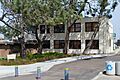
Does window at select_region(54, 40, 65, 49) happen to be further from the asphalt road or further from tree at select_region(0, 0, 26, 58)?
the asphalt road

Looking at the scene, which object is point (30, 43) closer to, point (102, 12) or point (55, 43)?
point (55, 43)

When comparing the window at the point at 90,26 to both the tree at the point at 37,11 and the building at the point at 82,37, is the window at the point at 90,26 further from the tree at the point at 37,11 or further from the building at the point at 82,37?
the tree at the point at 37,11

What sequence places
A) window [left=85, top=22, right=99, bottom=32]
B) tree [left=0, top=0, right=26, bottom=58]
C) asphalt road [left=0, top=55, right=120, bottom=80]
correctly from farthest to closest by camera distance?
1. window [left=85, top=22, right=99, bottom=32]
2. tree [left=0, top=0, right=26, bottom=58]
3. asphalt road [left=0, top=55, right=120, bottom=80]

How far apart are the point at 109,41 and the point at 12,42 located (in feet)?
59.6

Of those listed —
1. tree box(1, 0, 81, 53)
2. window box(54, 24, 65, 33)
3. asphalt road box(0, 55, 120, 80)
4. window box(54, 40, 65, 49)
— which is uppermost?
tree box(1, 0, 81, 53)

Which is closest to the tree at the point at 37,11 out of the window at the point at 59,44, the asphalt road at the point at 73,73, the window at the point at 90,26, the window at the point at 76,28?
the asphalt road at the point at 73,73

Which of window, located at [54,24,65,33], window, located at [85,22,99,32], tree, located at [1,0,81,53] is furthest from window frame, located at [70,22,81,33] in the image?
tree, located at [1,0,81,53]

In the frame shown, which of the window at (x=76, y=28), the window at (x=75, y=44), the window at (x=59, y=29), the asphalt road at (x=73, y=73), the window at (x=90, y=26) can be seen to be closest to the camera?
the asphalt road at (x=73, y=73)

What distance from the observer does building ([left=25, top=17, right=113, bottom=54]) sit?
54281mm

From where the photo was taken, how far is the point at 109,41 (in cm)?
5653

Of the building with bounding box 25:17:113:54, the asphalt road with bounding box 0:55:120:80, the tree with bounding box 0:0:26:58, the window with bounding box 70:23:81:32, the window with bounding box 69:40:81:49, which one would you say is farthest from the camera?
the window with bounding box 69:40:81:49

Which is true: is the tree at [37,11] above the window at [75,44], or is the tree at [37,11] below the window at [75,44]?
above

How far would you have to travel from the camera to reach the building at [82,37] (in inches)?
2137

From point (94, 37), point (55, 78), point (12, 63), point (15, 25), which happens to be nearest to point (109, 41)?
point (94, 37)
